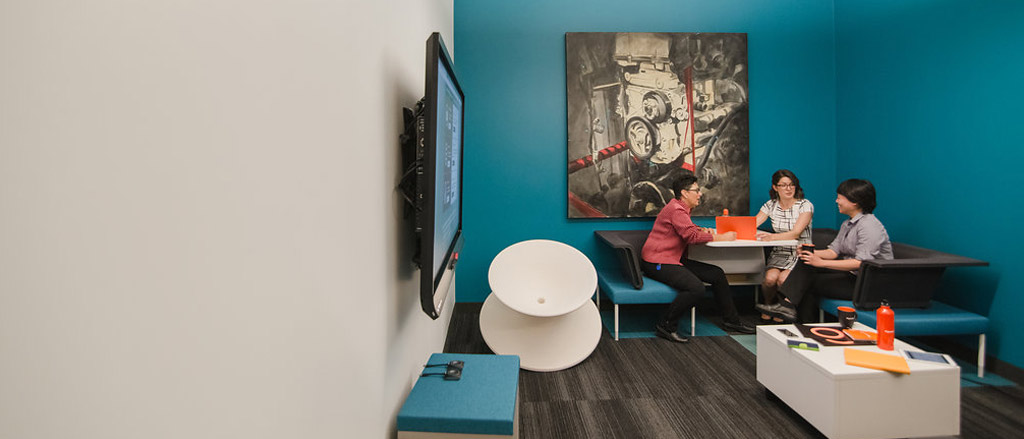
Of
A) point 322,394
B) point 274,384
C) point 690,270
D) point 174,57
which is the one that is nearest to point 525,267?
point 690,270

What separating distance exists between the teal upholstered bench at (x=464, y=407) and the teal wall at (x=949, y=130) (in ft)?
11.3

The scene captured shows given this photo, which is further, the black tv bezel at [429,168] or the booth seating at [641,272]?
the booth seating at [641,272]

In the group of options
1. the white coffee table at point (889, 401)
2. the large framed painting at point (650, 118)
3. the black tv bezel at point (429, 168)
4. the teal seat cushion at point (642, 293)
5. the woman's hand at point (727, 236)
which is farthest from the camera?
the large framed painting at point (650, 118)

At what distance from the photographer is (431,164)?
5.06ft

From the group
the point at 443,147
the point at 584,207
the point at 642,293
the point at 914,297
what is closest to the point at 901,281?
the point at 914,297

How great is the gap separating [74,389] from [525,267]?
3138 mm

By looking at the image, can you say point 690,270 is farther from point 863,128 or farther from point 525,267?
point 863,128

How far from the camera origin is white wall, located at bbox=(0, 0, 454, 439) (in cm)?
41

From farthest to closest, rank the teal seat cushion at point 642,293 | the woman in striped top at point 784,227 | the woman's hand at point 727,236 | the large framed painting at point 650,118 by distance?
the large framed painting at point 650,118, the woman in striped top at point 784,227, the woman's hand at point 727,236, the teal seat cushion at point 642,293

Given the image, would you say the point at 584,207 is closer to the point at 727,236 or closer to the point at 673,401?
the point at 727,236

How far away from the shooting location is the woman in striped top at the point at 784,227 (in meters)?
4.29

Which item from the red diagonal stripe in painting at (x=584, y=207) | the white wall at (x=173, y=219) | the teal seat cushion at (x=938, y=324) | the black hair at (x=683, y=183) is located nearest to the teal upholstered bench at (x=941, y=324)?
the teal seat cushion at (x=938, y=324)

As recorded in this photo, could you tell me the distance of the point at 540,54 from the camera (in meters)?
4.81

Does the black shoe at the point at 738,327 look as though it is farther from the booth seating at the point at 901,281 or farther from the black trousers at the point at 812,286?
the booth seating at the point at 901,281
